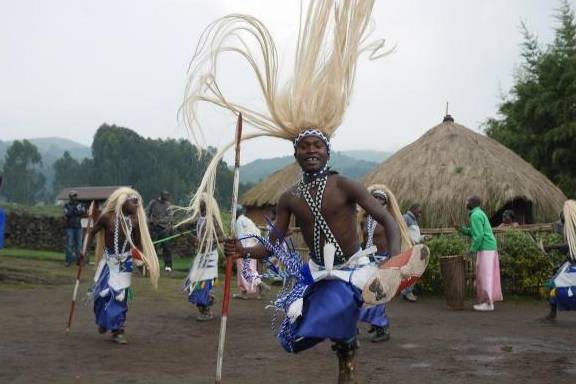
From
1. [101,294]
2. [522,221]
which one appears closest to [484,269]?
[101,294]

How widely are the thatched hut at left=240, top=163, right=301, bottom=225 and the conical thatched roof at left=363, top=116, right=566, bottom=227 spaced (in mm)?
5576

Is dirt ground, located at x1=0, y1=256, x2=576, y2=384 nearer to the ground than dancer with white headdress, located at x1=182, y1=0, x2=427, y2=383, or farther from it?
nearer to the ground

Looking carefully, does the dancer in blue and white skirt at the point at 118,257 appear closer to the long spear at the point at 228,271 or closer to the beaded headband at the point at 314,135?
the long spear at the point at 228,271

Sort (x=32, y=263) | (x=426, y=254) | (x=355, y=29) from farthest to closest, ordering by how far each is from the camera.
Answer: (x=32, y=263) → (x=355, y=29) → (x=426, y=254)

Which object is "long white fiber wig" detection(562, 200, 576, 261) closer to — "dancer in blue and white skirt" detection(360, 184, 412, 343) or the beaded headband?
"dancer in blue and white skirt" detection(360, 184, 412, 343)

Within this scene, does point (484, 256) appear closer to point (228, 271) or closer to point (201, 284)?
point (201, 284)

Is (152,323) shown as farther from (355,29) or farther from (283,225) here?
(355,29)

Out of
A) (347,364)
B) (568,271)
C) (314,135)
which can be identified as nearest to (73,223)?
(568,271)

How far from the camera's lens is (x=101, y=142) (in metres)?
64.1

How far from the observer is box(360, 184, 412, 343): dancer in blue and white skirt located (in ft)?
25.8

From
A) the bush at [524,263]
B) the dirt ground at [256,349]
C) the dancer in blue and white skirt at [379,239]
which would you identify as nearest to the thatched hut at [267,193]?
the bush at [524,263]

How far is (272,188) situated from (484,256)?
14603 mm

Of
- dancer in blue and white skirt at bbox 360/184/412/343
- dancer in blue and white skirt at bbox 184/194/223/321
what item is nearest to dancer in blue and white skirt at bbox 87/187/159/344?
dancer in blue and white skirt at bbox 184/194/223/321

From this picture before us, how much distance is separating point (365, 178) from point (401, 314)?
9927 millimetres
